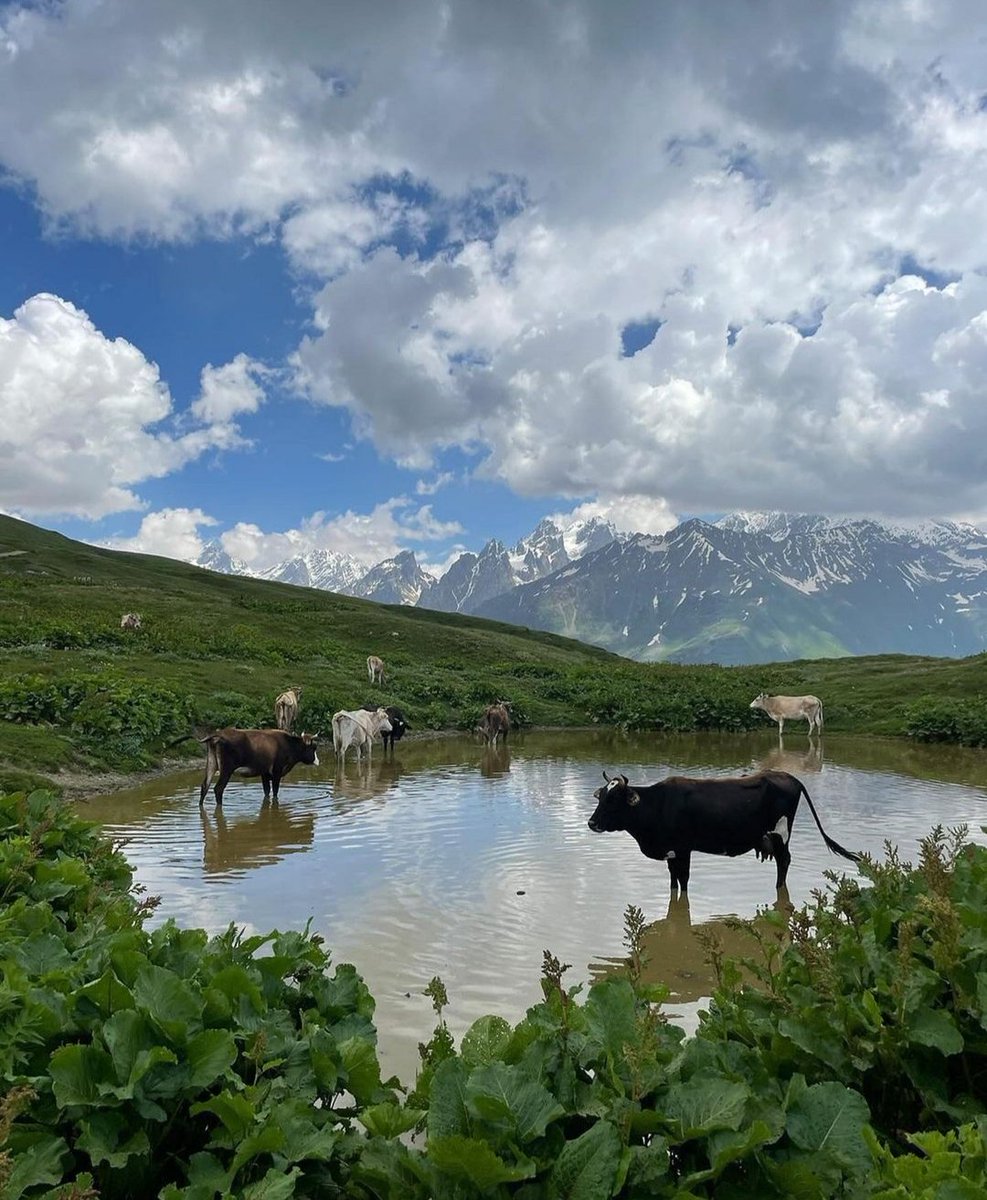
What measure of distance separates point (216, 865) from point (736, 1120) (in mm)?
11608

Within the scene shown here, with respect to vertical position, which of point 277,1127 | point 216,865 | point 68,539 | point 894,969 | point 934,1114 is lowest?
point 216,865

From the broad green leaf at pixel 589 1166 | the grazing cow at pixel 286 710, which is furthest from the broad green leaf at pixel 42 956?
the grazing cow at pixel 286 710

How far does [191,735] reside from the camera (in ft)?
81.1

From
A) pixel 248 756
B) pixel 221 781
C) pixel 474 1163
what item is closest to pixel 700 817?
pixel 474 1163

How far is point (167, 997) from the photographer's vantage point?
3584mm

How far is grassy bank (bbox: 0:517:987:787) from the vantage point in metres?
22.5

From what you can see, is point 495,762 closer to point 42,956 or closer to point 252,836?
point 252,836

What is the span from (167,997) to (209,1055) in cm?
33

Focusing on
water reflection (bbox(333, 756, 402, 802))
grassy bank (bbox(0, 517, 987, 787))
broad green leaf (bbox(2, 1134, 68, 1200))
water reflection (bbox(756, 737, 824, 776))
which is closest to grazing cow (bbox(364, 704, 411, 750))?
water reflection (bbox(333, 756, 402, 802))

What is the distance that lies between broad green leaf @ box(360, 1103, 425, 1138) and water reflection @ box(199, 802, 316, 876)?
10.2 meters

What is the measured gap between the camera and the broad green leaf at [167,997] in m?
3.54

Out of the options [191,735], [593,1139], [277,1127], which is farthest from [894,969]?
[191,735]

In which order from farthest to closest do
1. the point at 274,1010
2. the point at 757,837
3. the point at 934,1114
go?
1. the point at 757,837
2. the point at 274,1010
3. the point at 934,1114

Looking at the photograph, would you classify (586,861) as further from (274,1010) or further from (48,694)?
(48,694)
